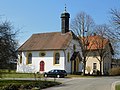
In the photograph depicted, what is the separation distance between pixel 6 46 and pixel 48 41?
39.9 m

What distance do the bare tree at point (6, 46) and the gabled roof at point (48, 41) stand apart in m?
34.9

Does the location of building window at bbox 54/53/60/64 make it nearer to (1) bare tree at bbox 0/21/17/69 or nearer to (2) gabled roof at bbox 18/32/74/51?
(2) gabled roof at bbox 18/32/74/51

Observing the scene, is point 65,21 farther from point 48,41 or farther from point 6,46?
point 6,46

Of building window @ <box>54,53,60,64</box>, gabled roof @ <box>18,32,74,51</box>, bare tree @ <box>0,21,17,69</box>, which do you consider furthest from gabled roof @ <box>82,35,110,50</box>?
bare tree @ <box>0,21,17,69</box>

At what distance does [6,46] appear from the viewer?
2466 centimetres

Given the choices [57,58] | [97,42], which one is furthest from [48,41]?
[97,42]

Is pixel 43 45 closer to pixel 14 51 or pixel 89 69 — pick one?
pixel 89 69

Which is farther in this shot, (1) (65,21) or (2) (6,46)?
(1) (65,21)

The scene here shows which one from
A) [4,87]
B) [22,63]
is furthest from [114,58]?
[4,87]

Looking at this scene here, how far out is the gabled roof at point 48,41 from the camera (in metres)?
61.3

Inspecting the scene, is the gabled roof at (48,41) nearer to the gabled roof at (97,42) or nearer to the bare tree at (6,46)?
the gabled roof at (97,42)

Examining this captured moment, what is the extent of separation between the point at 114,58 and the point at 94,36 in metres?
12.0

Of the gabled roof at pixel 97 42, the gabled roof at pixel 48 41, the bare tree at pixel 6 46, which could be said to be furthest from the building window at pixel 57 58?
the bare tree at pixel 6 46

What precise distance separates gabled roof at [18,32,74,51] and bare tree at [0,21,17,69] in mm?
34899
